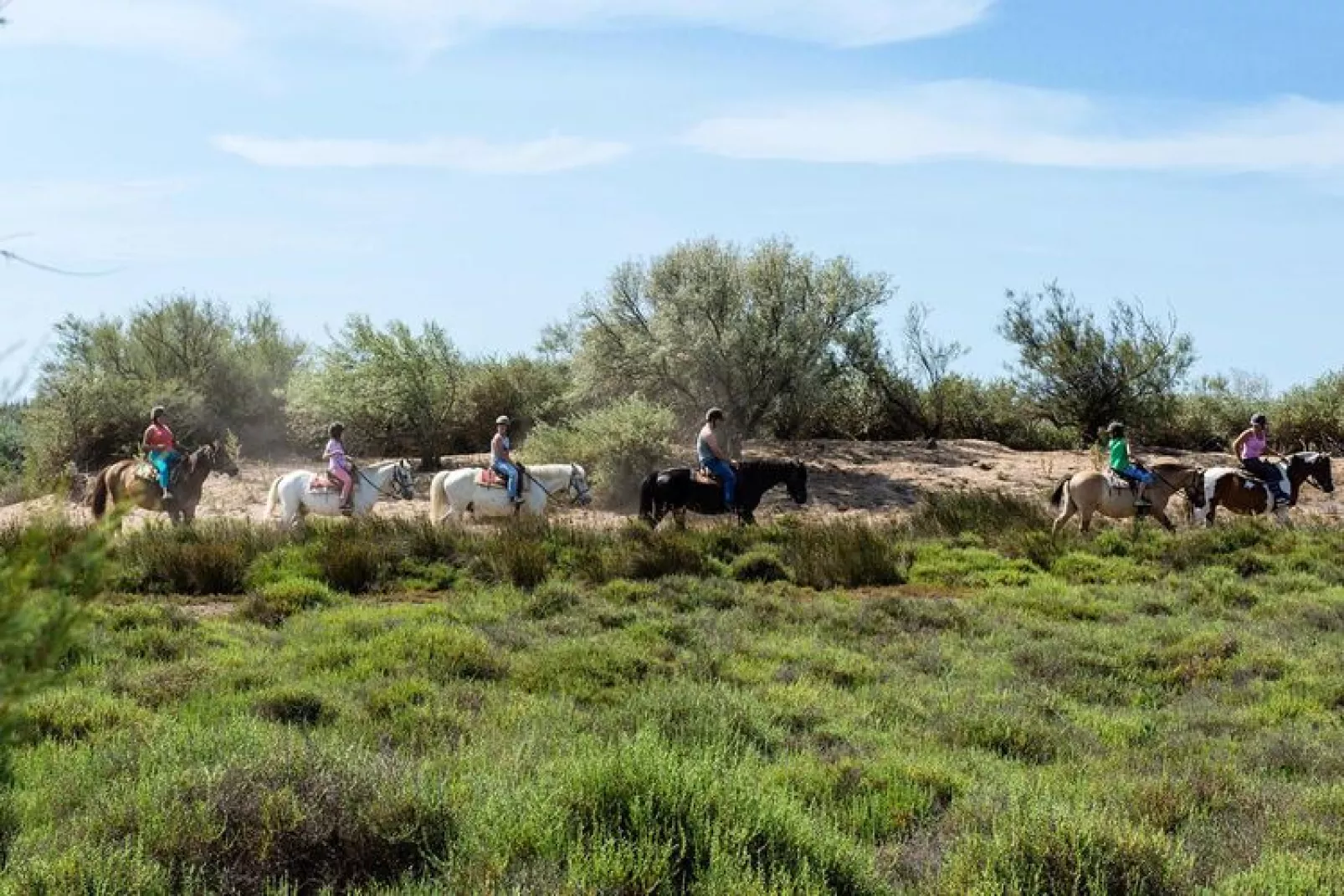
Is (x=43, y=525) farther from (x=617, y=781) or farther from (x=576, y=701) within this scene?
(x=576, y=701)

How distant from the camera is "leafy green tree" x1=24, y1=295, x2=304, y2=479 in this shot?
3008cm

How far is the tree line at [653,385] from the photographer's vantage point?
94.0 feet

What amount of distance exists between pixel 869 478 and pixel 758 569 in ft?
37.8

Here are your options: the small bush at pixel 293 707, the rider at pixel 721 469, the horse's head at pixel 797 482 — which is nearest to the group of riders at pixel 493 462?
the rider at pixel 721 469

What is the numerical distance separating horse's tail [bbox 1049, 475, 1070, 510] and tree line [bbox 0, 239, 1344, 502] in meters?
8.25

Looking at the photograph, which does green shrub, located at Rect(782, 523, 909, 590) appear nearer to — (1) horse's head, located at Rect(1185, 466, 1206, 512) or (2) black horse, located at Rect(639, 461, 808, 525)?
(2) black horse, located at Rect(639, 461, 808, 525)

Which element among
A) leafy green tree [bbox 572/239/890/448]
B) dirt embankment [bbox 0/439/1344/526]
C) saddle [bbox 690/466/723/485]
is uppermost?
leafy green tree [bbox 572/239/890/448]

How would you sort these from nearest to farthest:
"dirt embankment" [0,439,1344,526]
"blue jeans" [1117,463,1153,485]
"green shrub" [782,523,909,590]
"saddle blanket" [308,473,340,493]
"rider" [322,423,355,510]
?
1. "green shrub" [782,523,909,590]
2. "blue jeans" [1117,463,1153,485]
3. "rider" [322,423,355,510]
4. "saddle blanket" [308,473,340,493]
5. "dirt embankment" [0,439,1344,526]

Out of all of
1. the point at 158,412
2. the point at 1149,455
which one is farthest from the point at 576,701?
the point at 1149,455

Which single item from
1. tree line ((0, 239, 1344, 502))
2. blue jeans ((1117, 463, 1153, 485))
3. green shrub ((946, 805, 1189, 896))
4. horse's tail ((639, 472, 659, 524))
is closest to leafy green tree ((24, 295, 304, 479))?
tree line ((0, 239, 1344, 502))

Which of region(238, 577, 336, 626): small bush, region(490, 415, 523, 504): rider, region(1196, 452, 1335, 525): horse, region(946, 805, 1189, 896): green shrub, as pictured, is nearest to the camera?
region(946, 805, 1189, 896): green shrub

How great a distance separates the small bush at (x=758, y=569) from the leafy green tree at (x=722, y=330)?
40.8 ft

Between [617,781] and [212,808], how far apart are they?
175cm

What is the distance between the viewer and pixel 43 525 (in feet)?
9.80
